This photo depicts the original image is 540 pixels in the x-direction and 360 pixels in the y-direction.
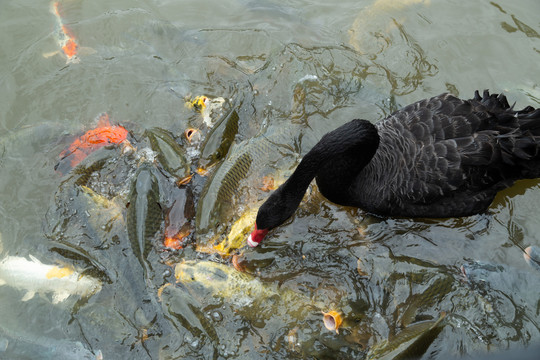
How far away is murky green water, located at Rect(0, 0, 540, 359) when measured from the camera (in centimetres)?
397

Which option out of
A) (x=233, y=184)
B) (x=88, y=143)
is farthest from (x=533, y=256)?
(x=88, y=143)

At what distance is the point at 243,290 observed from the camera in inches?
153

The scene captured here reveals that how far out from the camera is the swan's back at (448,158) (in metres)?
4.36

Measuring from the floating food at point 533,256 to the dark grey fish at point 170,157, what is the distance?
11.9ft

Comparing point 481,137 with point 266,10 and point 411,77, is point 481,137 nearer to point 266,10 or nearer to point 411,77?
point 411,77

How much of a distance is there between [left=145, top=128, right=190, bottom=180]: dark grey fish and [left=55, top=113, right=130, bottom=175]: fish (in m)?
0.60

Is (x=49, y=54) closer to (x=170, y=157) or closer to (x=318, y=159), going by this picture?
(x=170, y=157)

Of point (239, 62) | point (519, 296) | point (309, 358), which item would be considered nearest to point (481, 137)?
point (519, 296)

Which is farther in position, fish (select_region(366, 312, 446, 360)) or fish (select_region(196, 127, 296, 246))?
fish (select_region(196, 127, 296, 246))

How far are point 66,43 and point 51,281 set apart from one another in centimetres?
360

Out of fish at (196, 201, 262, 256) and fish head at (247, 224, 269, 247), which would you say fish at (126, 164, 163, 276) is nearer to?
fish at (196, 201, 262, 256)

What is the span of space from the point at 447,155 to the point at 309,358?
231cm

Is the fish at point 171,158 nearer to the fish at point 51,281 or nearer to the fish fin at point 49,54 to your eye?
the fish at point 51,281

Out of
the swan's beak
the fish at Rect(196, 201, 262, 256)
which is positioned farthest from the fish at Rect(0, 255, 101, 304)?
the swan's beak
